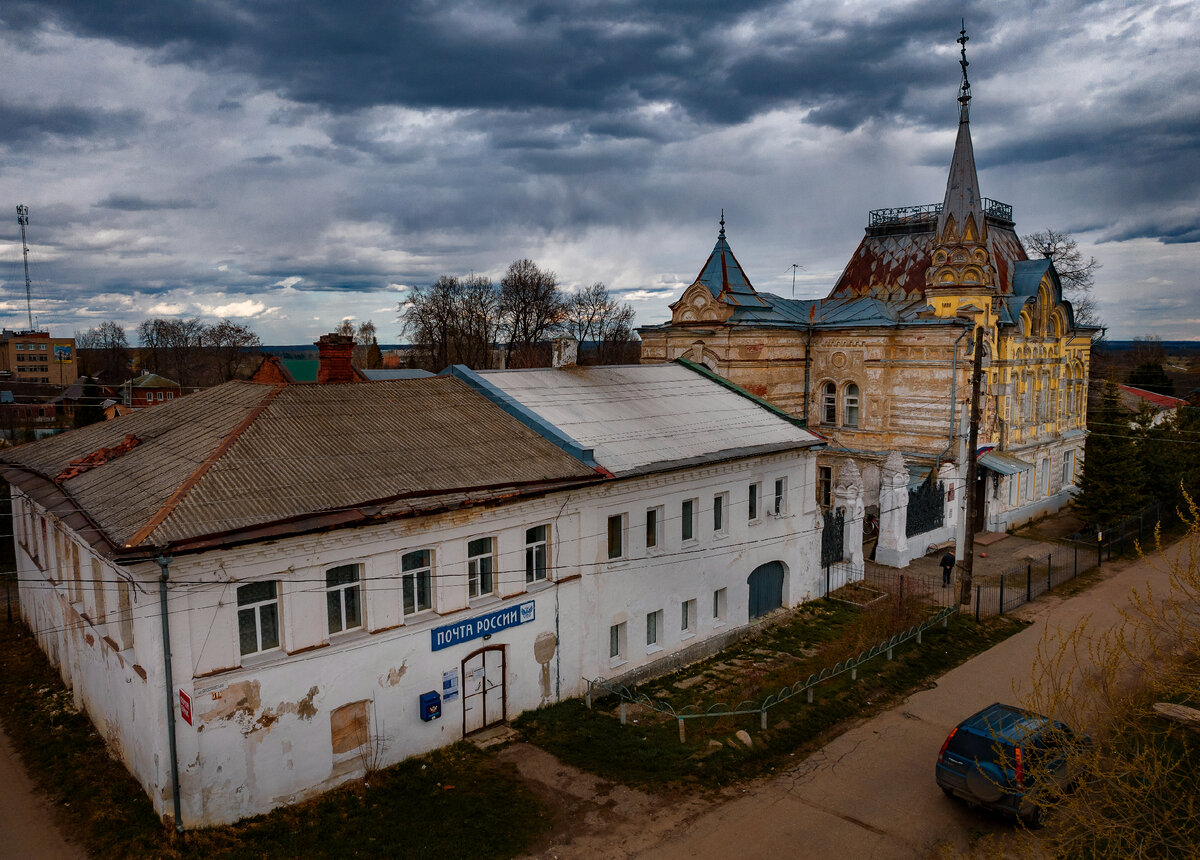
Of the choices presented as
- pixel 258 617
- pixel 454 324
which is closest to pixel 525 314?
pixel 454 324

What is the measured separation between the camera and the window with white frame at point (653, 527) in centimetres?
1920

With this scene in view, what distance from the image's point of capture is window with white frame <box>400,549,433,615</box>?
14.4m

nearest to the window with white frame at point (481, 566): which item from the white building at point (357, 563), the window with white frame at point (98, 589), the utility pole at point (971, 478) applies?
the white building at point (357, 563)

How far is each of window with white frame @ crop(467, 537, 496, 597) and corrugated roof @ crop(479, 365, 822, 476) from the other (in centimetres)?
346

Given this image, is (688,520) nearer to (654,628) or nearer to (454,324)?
(654,628)

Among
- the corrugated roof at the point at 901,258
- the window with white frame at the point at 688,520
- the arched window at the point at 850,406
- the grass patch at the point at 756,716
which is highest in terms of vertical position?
the corrugated roof at the point at 901,258

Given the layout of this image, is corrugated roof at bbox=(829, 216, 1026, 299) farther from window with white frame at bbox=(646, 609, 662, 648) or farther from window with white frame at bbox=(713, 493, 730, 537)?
window with white frame at bbox=(646, 609, 662, 648)

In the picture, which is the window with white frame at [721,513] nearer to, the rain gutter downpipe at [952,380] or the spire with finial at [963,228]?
the rain gutter downpipe at [952,380]

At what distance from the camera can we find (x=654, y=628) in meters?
19.4

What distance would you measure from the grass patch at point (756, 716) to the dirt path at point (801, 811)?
507mm

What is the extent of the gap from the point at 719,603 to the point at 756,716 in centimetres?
479

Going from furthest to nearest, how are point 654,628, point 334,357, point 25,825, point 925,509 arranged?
point 925,509 → point 334,357 → point 654,628 → point 25,825

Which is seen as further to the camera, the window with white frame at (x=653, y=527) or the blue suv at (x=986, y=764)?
the window with white frame at (x=653, y=527)

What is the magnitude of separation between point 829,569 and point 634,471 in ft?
33.5
